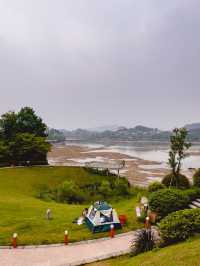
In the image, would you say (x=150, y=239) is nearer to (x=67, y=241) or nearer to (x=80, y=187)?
(x=67, y=241)

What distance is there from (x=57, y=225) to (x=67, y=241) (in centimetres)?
312

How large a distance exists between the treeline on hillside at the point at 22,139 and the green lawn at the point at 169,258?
1539 inches

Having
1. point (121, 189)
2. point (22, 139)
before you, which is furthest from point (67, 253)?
point (22, 139)

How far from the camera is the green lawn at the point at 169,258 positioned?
1255 cm

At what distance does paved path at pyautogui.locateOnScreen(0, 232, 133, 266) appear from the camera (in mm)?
16016

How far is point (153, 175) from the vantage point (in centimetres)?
7156

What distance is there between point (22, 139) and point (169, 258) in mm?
42835

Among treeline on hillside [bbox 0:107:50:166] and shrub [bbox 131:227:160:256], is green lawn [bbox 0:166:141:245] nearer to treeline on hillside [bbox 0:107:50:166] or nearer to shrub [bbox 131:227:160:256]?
shrub [bbox 131:227:160:256]

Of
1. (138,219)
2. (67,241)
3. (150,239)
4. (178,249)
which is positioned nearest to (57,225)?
Answer: (67,241)

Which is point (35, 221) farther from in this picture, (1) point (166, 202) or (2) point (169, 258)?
(2) point (169, 258)

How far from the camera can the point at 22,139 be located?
175 feet

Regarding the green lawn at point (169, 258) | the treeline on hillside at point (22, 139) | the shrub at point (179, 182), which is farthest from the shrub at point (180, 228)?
the treeline on hillside at point (22, 139)

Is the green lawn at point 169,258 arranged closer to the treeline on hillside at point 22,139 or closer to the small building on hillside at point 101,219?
the small building on hillside at point 101,219

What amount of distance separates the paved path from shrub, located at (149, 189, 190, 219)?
3191 millimetres
